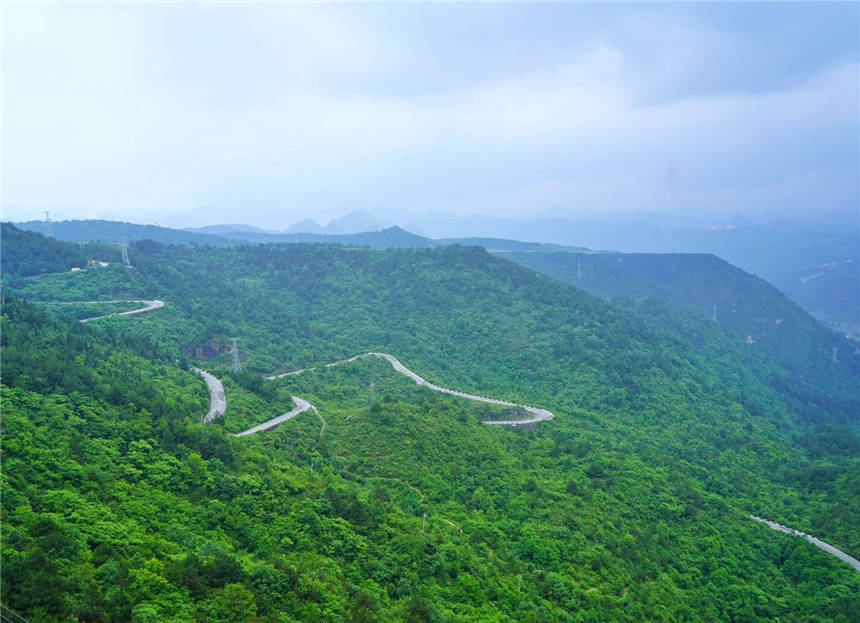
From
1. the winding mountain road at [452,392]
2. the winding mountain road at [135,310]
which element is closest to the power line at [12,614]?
the winding mountain road at [452,392]

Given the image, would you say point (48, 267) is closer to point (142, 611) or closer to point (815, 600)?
point (142, 611)

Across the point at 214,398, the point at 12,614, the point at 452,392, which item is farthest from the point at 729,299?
the point at 12,614

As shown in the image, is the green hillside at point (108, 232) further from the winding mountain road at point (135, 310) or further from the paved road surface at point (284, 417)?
the paved road surface at point (284, 417)

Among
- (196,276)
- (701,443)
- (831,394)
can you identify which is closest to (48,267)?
(196,276)

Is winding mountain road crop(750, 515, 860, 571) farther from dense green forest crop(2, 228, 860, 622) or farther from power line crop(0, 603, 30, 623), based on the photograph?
power line crop(0, 603, 30, 623)

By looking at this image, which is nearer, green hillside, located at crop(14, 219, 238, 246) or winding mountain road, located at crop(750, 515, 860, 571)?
winding mountain road, located at crop(750, 515, 860, 571)

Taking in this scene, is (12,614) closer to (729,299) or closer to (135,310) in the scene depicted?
(135,310)

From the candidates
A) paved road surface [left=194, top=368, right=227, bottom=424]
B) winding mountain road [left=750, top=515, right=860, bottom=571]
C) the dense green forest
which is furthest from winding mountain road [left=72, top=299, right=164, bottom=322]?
winding mountain road [left=750, top=515, right=860, bottom=571]
